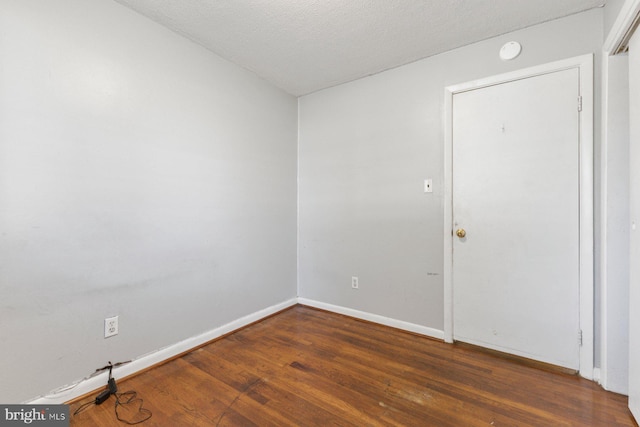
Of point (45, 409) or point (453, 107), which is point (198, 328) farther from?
point (453, 107)

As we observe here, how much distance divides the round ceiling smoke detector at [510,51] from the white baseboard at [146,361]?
3016mm

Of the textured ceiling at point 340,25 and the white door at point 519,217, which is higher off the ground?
the textured ceiling at point 340,25

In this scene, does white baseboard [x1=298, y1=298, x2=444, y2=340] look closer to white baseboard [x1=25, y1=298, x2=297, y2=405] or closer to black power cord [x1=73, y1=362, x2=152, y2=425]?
white baseboard [x1=25, y1=298, x2=297, y2=405]

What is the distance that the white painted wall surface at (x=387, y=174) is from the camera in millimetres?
2139

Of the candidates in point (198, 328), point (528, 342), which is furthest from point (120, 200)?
point (528, 342)

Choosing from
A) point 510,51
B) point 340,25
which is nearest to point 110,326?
point 340,25

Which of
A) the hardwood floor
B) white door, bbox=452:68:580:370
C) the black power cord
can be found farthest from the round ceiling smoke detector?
Result: the black power cord

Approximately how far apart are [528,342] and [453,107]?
1.89 metres

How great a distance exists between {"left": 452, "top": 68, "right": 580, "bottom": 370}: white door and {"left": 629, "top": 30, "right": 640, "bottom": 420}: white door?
35 cm

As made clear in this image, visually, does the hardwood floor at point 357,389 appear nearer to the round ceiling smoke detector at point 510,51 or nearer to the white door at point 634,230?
the white door at point 634,230

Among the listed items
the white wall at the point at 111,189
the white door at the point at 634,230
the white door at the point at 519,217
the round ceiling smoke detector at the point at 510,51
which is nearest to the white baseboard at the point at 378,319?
the white door at the point at 519,217

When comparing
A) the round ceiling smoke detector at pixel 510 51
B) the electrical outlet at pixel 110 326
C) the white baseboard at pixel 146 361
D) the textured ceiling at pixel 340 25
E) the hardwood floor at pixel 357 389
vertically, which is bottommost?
the hardwood floor at pixel 357 389

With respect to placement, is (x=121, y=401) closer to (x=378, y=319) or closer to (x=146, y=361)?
(x=146, y=361)

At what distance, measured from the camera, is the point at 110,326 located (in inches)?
68.6
